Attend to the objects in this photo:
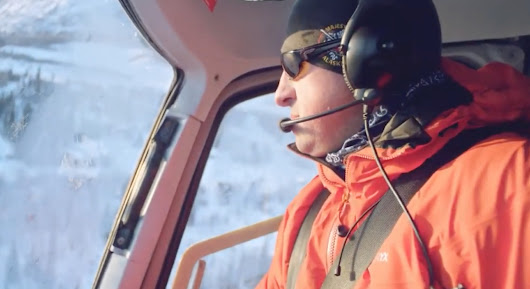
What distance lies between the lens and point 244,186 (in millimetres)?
2760

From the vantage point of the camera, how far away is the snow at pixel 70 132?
209 centimetres

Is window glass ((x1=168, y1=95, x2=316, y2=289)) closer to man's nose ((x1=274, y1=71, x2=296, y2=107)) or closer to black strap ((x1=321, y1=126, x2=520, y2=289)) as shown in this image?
man's nose ((x1=274, y1=71, x2=296, y2=107))

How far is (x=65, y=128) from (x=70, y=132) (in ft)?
0.07

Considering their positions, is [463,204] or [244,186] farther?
[244,186]

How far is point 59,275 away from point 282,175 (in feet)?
3.44

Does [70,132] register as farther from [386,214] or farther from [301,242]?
[386,214]

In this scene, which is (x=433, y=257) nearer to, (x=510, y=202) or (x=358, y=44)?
(x=510, y=202)

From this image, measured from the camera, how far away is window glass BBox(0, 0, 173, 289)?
2.09 metres

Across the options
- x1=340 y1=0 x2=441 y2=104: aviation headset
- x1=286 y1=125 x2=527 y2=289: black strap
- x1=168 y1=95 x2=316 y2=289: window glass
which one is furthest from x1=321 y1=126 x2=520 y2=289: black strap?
x1=168 y1=95 x2=316 y2=289: window glass

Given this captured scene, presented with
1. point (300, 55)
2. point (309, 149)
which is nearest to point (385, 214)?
point (309, 149)

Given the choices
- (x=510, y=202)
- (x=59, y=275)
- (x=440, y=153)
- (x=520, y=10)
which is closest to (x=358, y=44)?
(x=440, y=153)

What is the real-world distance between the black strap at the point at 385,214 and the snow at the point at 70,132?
34.2 inches

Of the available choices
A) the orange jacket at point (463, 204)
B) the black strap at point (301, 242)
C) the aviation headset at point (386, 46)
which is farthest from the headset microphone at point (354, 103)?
the black strap at point (301, 242)

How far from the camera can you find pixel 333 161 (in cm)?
165
